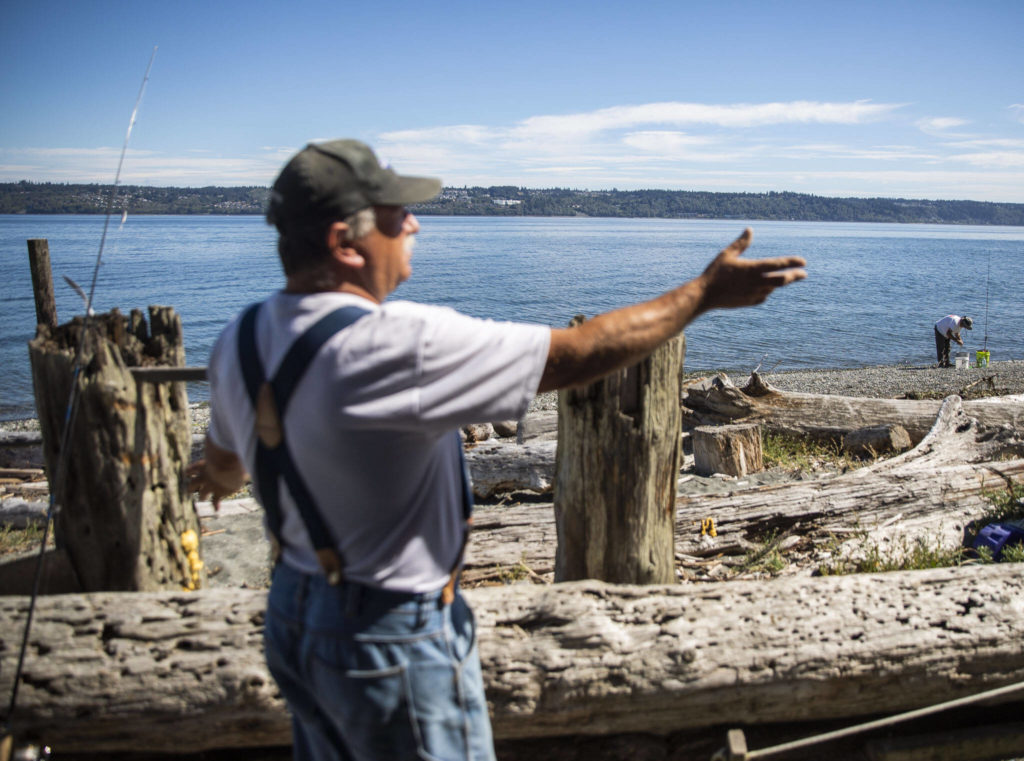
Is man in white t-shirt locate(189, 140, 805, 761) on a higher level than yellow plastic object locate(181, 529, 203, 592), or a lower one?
higher

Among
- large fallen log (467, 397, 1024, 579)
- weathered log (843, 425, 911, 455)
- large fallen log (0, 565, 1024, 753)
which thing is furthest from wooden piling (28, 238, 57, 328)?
weathered log (843, 425, 911, 455)

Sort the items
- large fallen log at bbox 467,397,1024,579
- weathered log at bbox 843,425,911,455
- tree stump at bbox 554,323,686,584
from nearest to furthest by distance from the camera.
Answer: tree stump at bbox 554,323,686,584, large fallen log at bbox 467,397,1024,579, weathered log at bbox 843,425,911,455

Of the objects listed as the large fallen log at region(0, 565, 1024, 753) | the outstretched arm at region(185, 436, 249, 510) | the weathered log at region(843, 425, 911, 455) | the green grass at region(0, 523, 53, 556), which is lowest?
the green grass at region(0, 523, 53, 556)

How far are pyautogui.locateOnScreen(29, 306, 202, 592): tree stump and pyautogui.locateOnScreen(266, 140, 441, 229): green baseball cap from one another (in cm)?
195

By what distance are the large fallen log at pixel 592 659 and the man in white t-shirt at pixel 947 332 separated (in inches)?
901

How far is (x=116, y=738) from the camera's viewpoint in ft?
9.61

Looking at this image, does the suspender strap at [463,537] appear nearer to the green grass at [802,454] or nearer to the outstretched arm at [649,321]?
the outstretched arm at [649,321]

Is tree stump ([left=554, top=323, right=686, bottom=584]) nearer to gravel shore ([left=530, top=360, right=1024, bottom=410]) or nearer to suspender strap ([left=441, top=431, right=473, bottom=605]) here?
suspender strap ([left=441, top=431, right=473, bottom=605])

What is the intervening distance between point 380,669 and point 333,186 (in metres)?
1.14

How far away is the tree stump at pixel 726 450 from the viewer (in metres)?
7.39

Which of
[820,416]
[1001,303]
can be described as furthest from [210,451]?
[1001,303]

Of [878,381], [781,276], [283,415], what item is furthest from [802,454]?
[878,381]

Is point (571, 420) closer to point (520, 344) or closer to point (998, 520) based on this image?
point (520, 344)

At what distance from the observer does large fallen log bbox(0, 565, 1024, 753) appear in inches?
114
